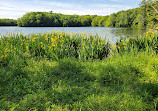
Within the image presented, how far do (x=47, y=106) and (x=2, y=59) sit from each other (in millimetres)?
2783

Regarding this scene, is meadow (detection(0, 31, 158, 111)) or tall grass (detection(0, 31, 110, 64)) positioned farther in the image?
tall grass (detection(0, 31, 110, 64))

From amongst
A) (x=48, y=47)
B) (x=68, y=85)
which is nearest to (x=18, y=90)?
(x=68, y=85)

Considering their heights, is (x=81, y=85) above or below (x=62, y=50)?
below

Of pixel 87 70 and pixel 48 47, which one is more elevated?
pixel 48 47

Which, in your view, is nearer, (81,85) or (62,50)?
(81,85)

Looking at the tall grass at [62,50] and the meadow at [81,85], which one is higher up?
the tall grass at [62,50]

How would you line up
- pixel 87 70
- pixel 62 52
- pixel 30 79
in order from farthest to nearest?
pixel 62 52 → pixel 87 70 → pixel 30 79

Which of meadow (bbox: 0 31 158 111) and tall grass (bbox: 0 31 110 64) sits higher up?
tall grass (bbox: 0 31 110 64)

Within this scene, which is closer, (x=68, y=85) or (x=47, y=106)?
(x=47, y=106)

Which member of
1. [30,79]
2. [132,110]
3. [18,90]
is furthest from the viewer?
[30,79]

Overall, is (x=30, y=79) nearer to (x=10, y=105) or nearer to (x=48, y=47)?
(x=10, y=105)

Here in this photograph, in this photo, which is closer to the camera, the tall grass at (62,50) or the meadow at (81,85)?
the meadow at (81,85)

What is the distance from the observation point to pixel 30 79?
281 cm

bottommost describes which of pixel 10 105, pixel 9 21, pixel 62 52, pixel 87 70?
pixel 10 105
